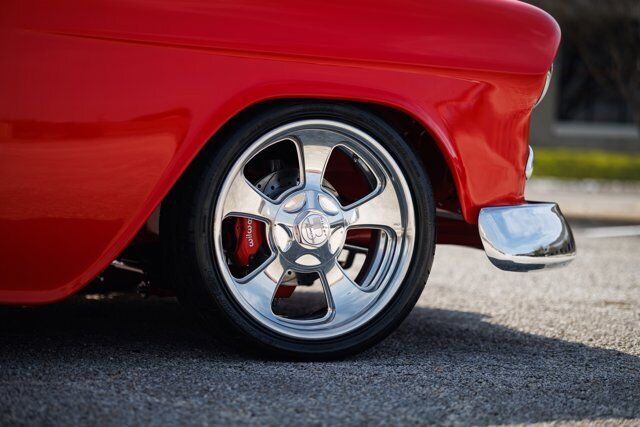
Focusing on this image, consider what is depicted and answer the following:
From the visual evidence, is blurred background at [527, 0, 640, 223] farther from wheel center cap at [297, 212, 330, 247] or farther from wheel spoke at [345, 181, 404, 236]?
wheel center cap at [297, 212, 330, 247]

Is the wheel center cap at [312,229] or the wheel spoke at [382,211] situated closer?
the wheel center cap at [312,229]

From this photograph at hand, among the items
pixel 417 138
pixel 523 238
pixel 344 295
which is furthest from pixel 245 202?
pixel 523 238

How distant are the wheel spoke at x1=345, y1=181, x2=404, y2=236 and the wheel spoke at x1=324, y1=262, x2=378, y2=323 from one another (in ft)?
0.60

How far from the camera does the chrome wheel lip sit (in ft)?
9.36

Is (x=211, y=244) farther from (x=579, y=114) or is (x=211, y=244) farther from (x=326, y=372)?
(x=579, y=114)

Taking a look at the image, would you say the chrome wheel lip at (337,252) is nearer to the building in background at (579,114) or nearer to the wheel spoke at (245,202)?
the wheel spoke at (245,202)

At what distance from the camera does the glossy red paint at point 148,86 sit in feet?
8.33

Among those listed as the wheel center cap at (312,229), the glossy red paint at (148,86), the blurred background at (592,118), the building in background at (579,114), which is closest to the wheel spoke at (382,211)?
the wheel center cap at (312,229)

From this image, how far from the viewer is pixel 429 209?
3.09m

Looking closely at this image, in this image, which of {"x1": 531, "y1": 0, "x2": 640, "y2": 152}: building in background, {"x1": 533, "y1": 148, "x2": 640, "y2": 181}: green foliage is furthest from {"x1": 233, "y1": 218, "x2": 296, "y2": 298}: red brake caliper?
{"x1": 531, "y1": 0, "x2": 640, "y2": 152}: building in background

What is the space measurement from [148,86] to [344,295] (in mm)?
990

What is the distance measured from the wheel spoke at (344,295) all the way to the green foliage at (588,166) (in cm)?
1547

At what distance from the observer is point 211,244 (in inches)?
111

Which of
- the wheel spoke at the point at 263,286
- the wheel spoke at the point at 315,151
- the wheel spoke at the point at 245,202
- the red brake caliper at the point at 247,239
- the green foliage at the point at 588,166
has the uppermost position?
the wheel spoke at the point at 315,151
